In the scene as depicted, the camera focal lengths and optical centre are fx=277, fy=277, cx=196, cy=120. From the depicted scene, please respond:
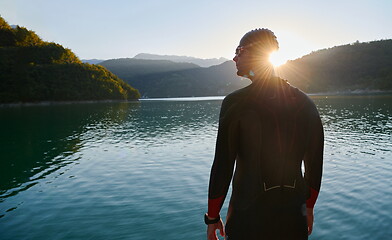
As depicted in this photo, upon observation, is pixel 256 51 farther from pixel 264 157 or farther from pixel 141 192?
pixel 141 192

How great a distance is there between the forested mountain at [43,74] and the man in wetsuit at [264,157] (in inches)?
4219

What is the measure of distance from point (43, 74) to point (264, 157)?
419ft

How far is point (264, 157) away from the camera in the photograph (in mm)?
2119

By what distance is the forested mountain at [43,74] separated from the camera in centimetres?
9881

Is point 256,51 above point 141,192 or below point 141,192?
above

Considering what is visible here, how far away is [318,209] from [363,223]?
4.17 feet

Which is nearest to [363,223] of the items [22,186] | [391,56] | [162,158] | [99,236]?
[99,236]

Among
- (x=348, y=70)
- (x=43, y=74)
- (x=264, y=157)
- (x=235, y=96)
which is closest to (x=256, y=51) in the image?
(x=235, y=96)

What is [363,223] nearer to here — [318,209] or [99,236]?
[318,209]

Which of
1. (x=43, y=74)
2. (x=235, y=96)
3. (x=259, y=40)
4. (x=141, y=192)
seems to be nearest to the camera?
(x=235, y=96)

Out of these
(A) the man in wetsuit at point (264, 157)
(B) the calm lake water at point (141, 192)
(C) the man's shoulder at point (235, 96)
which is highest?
(C) the man's shoulder at point (235, 96)

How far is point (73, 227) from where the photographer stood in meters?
7.37

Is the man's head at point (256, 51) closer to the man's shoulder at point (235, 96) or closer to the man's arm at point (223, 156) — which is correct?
the man's shoulder at point (235, 96)

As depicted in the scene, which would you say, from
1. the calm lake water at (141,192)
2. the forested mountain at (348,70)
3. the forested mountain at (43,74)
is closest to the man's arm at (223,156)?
the calm lake water at (141,192)
